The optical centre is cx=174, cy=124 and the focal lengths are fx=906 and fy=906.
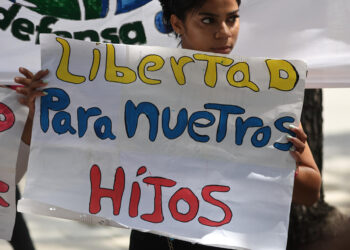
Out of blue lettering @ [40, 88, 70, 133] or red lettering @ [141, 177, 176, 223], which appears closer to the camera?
red lettering @ [141, 177, 176, 223]

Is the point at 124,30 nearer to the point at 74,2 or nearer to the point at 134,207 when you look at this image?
the point at 74,2

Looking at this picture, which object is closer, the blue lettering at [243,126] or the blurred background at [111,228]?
the blue lettering at [243,126]

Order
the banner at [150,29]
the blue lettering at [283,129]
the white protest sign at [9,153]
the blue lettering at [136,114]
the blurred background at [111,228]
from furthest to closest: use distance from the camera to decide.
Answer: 1. the blurred background at [111,228]
2. the banner at [150,29]
3. the white protest sign at [9,153]
4. the blue lettering at [136,114]
5. the blue lettering at [283,129]

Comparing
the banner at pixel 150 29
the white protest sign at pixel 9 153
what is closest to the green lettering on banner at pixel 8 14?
the banner at pixel 150 29

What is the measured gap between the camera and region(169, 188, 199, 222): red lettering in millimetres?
2830

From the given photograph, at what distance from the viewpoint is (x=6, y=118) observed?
10.6 ft

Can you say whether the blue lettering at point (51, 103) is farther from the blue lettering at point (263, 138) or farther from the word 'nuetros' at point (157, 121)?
the blue lettering at point (263, 138)

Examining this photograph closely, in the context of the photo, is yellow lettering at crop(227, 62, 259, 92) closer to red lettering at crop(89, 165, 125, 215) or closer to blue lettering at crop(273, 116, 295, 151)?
blue lettering at crop(273, 116, 295, 151)

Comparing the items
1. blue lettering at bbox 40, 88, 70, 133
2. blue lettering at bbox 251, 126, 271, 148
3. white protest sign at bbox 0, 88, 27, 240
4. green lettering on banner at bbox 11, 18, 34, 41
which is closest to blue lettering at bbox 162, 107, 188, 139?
blue lettering at bbox 251, 126, 271, 148

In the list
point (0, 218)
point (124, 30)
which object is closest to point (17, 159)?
point (0, 218)

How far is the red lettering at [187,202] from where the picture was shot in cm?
283

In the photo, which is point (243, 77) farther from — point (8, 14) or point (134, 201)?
point (8, 14)

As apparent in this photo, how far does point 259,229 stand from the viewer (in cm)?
279

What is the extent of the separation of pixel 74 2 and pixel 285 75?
1.02m
